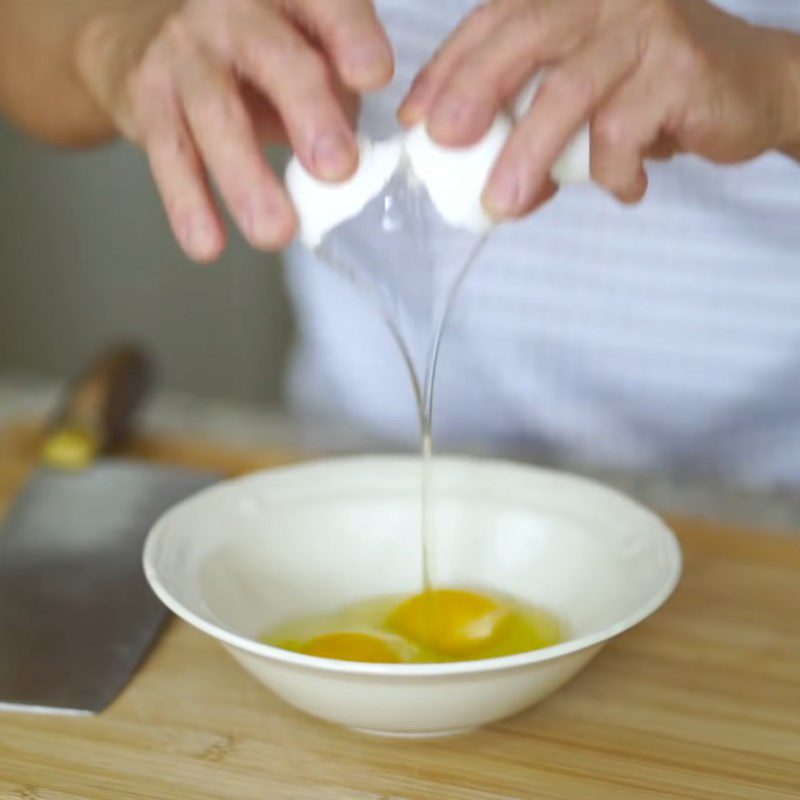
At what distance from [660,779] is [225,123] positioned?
44 cm

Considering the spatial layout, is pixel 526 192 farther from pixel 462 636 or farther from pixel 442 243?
pixel 462 636

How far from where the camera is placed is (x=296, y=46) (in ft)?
2.39

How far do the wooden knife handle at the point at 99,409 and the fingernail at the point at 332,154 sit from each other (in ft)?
1.58

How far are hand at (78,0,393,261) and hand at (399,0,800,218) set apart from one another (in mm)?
47

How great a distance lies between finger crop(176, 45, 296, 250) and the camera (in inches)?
27.6

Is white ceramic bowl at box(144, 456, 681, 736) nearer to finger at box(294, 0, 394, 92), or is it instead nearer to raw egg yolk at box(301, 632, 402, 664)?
raw egg yolk at box(301, 632, 402, 664)

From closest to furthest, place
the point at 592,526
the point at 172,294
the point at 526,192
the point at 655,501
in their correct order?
1. the point at 526,192
2. the point at 592,526
3. the point at 655,501
4. the point at 172,294

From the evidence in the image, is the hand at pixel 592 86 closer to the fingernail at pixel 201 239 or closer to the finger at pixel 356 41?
the finger at pixel 356 41

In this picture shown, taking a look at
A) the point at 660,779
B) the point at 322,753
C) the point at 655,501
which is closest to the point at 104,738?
the point at 322,753

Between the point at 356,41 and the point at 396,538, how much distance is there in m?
0.34

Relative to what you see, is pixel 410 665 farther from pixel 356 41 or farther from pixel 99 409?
pixel 99 409

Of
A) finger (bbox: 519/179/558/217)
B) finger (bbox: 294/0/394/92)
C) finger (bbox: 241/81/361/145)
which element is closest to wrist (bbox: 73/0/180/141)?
finger (bbox: 241/81/361/145)

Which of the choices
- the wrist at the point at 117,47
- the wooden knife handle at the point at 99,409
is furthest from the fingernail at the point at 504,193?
the wooden knife handle at the point at 99,409

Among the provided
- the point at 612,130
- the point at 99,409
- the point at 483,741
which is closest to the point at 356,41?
the point at 612,130
